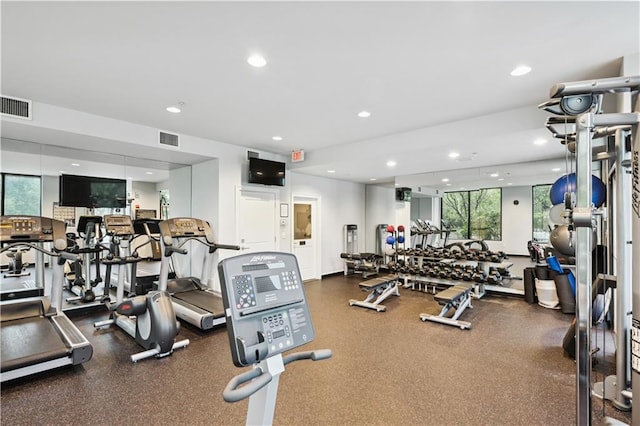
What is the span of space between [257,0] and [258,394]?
7.13 ft

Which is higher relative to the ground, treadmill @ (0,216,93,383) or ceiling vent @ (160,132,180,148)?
ceiling vent @ (160,132,180,148)

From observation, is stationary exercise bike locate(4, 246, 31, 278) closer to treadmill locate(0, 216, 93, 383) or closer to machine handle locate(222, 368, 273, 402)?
treadmill locate(0, 216, 93, 383)

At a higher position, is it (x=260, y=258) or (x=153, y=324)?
(x=260, y=258)

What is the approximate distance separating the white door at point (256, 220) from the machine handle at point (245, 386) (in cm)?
466

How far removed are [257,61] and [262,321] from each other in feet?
7.72

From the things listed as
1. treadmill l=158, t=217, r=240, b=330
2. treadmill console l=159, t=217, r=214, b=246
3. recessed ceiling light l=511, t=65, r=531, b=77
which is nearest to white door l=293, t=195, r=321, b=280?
treadmill l=158, t=217, r=240, b=330

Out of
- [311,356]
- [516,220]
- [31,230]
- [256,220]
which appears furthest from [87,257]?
[516,220]

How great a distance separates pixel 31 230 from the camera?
3.49 m

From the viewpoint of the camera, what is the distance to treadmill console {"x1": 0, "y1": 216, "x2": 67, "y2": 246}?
11.0ft

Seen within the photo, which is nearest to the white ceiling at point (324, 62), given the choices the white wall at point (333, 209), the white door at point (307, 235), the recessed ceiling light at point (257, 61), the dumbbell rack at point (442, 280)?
the recessed ceiling light at point (257, 61)

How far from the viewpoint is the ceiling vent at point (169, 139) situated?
4785 mm

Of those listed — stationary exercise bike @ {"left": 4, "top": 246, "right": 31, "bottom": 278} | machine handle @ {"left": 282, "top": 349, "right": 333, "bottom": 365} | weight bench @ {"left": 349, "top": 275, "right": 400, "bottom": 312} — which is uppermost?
machine handle @ {"left": 282, "top": 349, "right": 333, "bottom": 365}

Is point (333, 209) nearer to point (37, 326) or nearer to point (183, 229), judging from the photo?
point (183, 229)

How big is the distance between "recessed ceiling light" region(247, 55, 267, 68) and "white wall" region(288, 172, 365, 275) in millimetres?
4219
